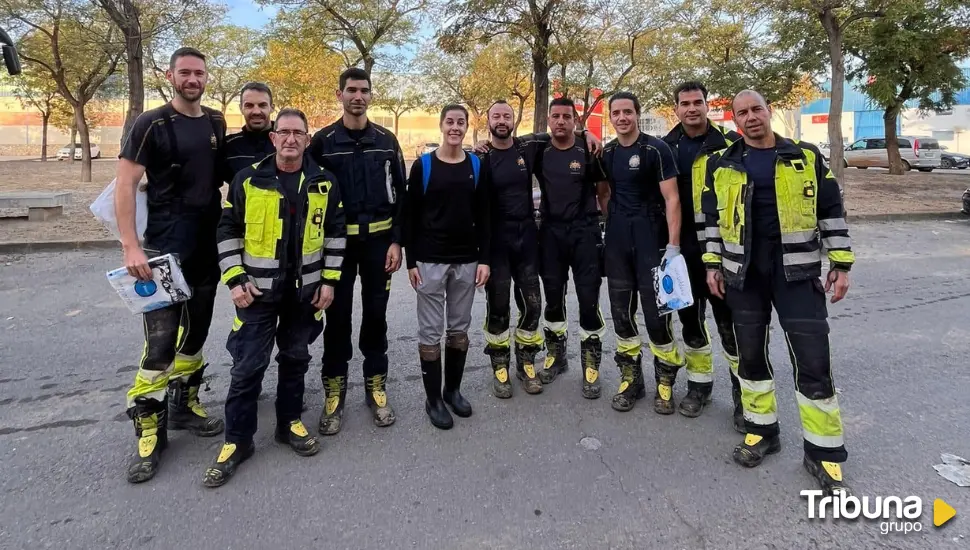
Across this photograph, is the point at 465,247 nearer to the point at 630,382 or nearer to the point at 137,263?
the point at 630,382

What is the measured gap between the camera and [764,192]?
3100mm

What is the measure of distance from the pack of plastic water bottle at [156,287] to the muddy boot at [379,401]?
1.25 meters

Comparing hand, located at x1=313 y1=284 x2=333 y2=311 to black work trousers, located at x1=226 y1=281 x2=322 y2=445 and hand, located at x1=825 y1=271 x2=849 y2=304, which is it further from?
hand, located at x1=825 y1=271 x2=849 y2=304

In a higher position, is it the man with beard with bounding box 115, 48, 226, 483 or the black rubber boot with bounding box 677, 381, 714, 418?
the man with beard with bounding box 115, 48, 226, 483

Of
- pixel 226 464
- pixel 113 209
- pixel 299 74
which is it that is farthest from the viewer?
pixel 299 74

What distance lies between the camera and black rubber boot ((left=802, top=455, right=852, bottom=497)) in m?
2.84

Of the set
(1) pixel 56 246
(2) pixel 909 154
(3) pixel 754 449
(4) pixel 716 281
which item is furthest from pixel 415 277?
(2) pixel 909 154

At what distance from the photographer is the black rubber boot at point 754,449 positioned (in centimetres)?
312

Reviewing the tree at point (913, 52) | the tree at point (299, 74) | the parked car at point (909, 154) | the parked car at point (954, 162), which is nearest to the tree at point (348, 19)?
the tree at point (299, 74)

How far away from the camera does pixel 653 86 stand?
87.9ft

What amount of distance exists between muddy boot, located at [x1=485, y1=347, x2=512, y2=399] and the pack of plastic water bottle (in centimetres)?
206

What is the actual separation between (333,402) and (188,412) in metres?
0.88

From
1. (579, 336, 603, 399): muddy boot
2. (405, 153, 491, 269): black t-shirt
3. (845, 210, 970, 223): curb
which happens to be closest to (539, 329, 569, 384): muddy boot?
(579, 336, 603, 399): muddy boot

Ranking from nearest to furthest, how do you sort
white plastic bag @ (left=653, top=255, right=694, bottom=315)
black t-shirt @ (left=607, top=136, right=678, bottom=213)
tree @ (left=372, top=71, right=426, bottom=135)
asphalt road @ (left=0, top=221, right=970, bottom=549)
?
asphalt road @ (left=0, top=221, right=970, bottom=549) → white plastic bag @ (left=653, top=255, right=694, bottom=315) → black t-shirt @ (left=607, top=136, right=678, bottom=213) → tree @ (left=372, top=71, right=426, bottom=135)
